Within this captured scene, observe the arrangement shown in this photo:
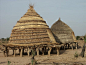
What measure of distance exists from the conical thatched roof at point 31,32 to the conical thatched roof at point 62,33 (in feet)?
20.5

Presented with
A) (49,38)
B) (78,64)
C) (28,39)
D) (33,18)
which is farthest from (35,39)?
(78,64)

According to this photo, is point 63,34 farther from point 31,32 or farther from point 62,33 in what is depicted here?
point 31,32

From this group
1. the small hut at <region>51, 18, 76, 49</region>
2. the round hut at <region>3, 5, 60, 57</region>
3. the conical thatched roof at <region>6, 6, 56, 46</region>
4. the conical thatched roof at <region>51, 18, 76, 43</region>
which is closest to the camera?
the round hut at <region>3, 5, 60, 57</region>

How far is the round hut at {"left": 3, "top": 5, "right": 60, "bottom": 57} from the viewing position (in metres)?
17.9

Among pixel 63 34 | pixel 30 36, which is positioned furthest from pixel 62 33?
pixel 30 36

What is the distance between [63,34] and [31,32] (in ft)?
31.7

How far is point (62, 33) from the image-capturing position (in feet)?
88.4

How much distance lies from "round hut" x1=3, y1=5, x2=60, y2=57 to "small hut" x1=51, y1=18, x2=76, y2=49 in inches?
247

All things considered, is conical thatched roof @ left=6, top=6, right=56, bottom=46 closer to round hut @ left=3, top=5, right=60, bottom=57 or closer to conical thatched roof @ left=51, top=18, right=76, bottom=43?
round hut @ left=3, top=5, right=60, bottom=57

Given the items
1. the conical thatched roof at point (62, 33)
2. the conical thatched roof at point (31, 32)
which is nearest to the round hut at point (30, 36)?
the conical thatched roof at point (31, 32)

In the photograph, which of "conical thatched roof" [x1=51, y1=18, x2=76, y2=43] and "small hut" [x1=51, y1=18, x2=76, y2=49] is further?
"conical thatched roof" [x1=51, y1=18, x2=76, y2=43]

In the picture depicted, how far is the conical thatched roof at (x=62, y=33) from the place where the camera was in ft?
86.2

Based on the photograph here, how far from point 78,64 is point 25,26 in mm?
9562

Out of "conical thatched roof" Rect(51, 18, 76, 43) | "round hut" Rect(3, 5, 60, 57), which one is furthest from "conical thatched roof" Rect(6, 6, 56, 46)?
"conical thatched roof" Rect(51, 18, 76, 43)
